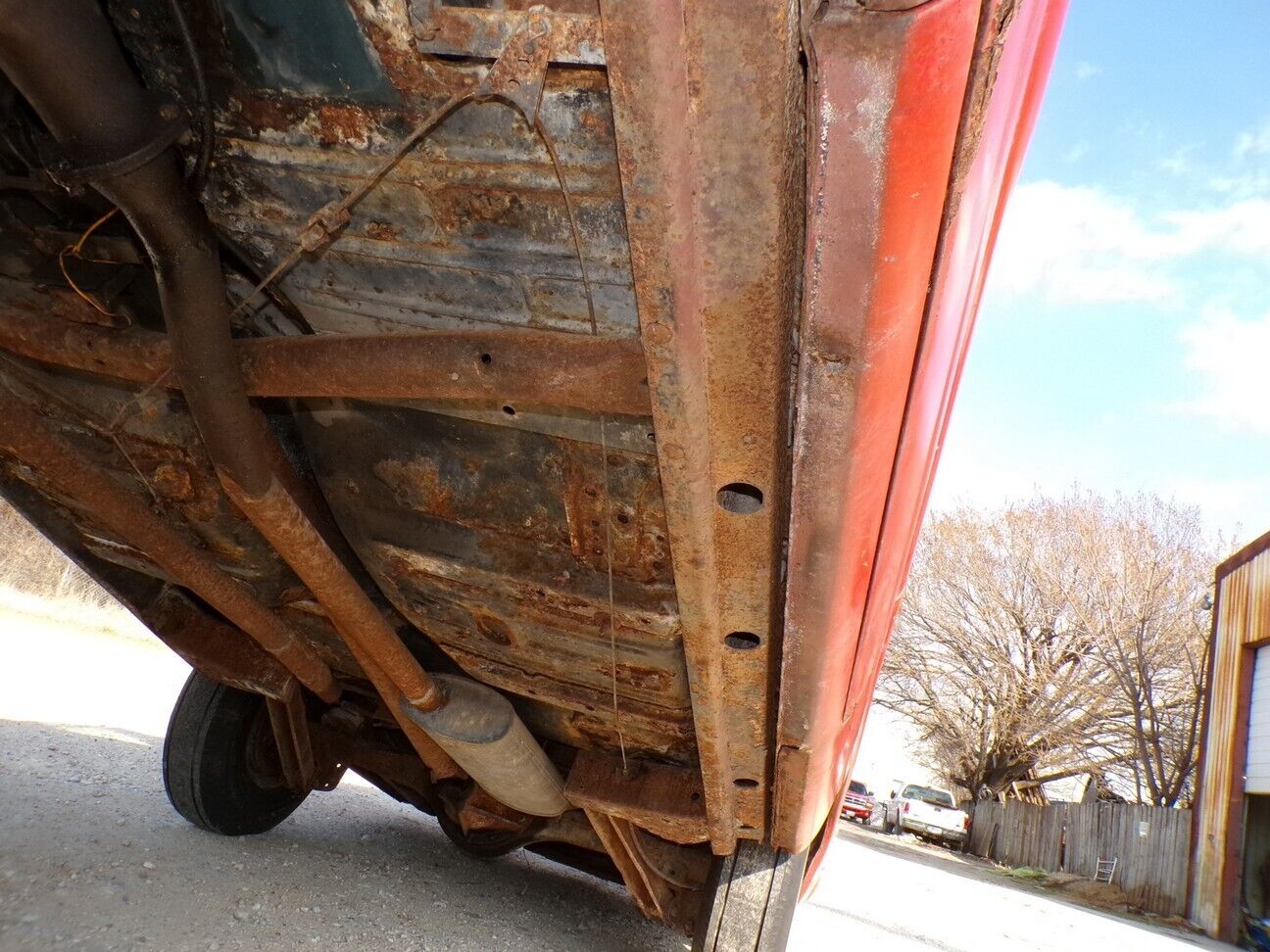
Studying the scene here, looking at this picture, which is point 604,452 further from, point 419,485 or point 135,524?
point 135,524

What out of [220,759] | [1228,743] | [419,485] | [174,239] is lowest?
[220,759]

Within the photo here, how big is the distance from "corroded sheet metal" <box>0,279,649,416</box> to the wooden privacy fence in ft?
42.1

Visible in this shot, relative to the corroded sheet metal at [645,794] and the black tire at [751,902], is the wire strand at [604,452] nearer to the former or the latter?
the corroded sheet metal at [645,794]

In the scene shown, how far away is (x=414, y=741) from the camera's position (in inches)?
99.6

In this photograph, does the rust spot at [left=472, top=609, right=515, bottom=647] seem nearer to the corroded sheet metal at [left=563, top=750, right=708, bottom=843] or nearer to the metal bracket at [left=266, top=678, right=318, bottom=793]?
the corroded sheet metal at [left=563, top=750, right=708, bottom=843]

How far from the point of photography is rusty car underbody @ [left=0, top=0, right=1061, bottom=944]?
910 mm

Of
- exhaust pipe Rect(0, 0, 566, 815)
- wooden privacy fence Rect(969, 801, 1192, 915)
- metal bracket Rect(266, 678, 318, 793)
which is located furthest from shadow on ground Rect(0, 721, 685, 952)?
wooden privacy fence Rect(969, 801, 1192, 915)

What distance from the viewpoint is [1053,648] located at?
62.6 ft

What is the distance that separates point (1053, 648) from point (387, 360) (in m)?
20.5

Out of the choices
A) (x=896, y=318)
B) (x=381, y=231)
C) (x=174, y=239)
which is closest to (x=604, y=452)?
(x=381, y=231)

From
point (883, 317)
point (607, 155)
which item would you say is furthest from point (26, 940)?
point (883, 317)

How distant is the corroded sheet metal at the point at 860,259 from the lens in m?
0.82

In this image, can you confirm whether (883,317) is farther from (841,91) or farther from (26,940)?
(26,940)

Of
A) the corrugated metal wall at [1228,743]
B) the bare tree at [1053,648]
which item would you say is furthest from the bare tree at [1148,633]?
the corrugated metal wall at [1228,743]
